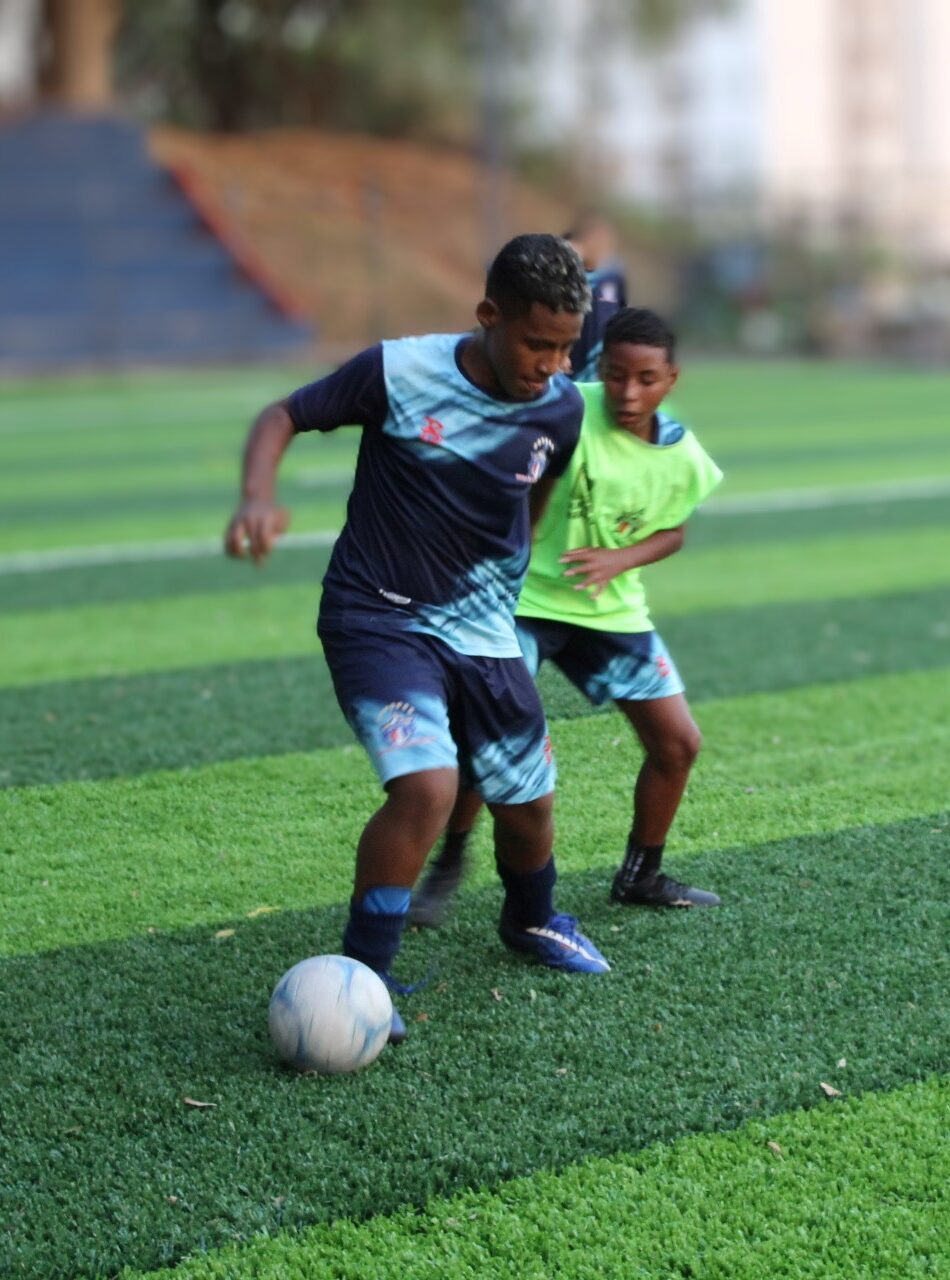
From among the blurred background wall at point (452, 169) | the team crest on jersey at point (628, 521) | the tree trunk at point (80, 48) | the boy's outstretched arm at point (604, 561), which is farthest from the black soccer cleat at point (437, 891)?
the tree trunk at point (80, 48)

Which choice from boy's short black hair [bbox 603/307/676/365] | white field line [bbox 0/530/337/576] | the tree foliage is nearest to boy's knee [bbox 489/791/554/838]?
boy's short black hair [bbox 603/307/676/365]

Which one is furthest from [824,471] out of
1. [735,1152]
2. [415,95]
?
[415,95]

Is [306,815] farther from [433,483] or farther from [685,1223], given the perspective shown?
[685,1223]

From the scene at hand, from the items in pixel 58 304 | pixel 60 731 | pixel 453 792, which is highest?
pixel 453 792

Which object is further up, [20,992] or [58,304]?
[20,992]

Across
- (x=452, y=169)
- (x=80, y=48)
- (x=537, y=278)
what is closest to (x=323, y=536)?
(x=537, y=278)

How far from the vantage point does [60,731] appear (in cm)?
594

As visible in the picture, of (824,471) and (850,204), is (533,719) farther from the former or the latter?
(850,204)

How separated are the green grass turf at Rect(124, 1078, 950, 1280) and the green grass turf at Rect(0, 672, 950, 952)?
1.45m

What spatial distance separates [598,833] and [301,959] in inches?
44.1

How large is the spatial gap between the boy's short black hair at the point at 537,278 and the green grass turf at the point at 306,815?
131 cm

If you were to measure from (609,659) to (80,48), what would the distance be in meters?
35.8

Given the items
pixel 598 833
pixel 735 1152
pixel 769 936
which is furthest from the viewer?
pixel 598 833

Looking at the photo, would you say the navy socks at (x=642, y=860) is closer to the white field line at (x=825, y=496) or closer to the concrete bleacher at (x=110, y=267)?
the white field line at (x=825, y=496)
